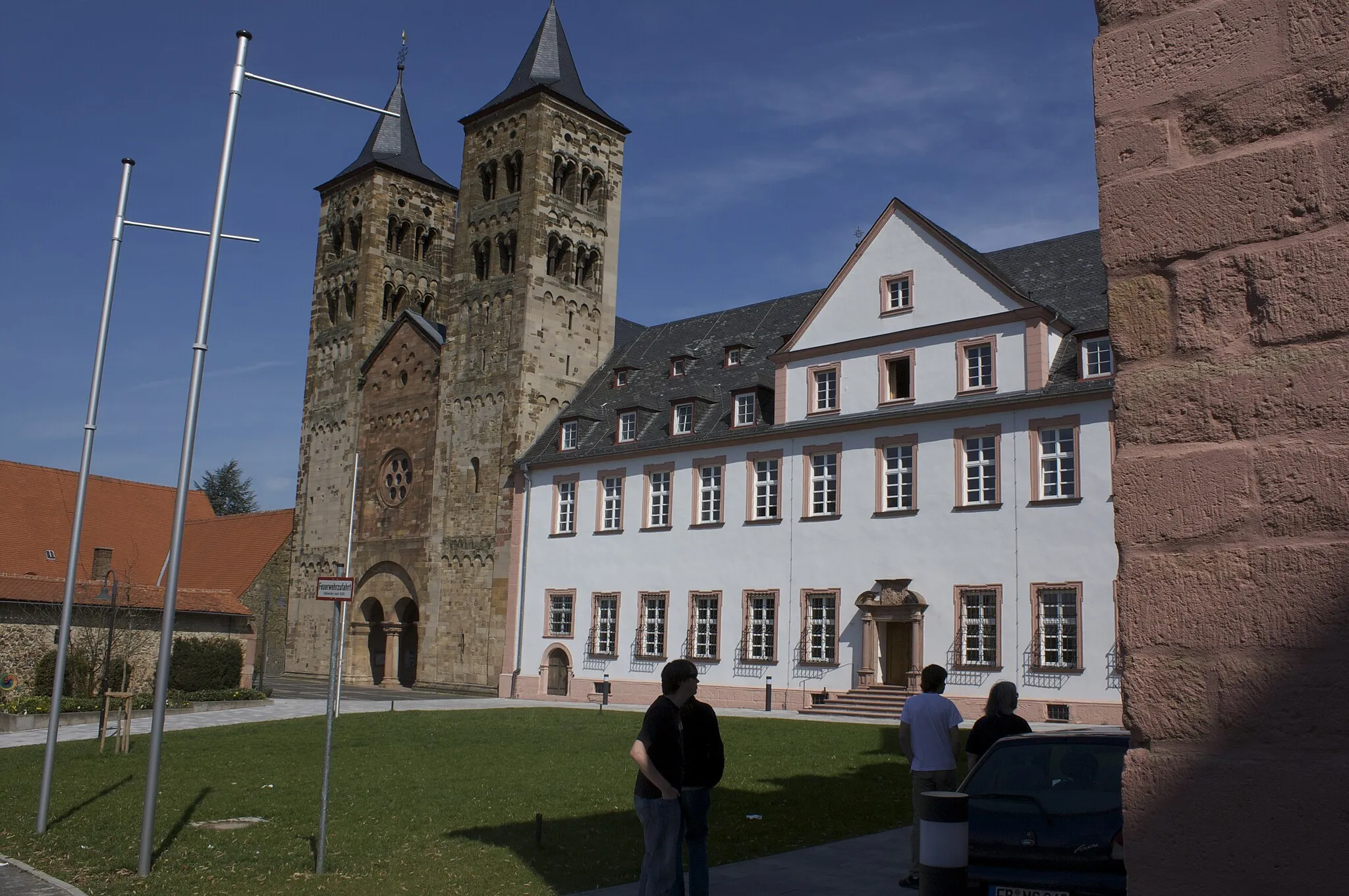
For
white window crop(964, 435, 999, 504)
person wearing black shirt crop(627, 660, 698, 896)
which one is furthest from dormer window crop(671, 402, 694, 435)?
person wearing black shirt crop(627, 660, 698, 896)

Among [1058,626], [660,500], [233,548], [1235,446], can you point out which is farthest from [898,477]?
[233,548]

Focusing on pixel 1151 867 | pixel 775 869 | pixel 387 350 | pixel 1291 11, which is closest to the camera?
pixel 1151 867

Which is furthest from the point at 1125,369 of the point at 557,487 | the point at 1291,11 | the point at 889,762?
the point at 557,487

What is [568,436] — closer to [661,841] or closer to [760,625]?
[760,625]

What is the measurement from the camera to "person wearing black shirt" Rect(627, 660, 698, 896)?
7.16 meters

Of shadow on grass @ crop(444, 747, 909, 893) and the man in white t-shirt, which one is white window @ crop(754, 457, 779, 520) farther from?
the man in white t-shirt

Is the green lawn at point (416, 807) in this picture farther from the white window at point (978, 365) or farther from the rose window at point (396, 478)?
the rose window at point (396, 478)

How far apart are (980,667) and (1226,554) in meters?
27.9

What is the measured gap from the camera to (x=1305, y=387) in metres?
2.82

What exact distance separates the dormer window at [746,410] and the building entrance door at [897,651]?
7.65 m

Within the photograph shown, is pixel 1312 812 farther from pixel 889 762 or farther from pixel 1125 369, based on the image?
pixel 889 762

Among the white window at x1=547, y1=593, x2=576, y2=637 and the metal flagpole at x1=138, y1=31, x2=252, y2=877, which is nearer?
the metal flagpole at x1=138, y1=31, x2=252, y2=877

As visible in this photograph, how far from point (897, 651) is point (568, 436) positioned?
50.1 ft

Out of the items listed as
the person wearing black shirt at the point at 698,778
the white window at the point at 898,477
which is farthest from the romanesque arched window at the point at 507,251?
the person wearing black shirt at the point at 698,778
